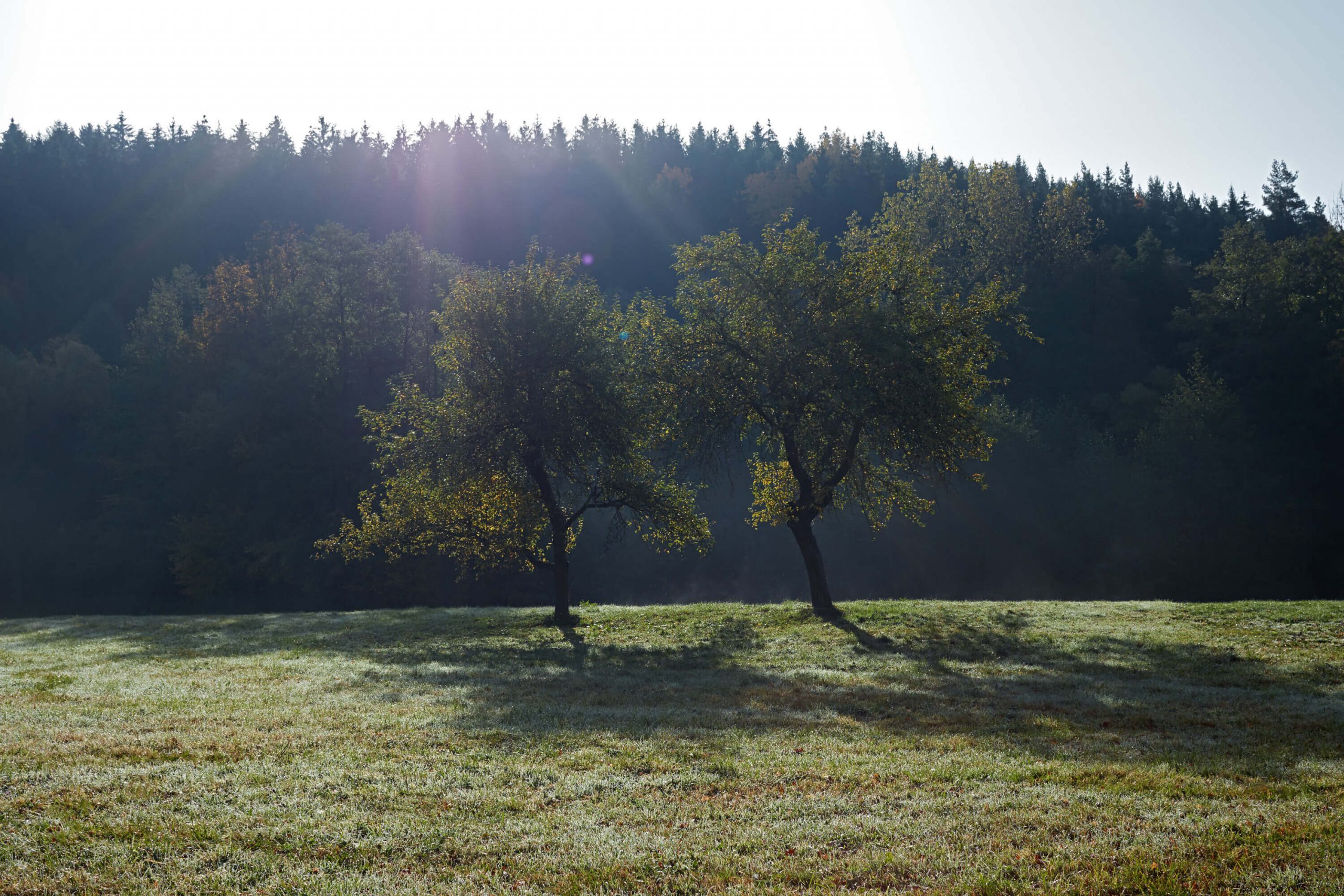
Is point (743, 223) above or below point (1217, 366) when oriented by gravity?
above

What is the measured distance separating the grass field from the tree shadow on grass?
0.39 ft

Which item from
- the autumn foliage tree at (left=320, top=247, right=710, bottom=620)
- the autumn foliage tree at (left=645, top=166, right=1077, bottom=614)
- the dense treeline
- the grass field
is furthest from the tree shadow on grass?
the dense treeline

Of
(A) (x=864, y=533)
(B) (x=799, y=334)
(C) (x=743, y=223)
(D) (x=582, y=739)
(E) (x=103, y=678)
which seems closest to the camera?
(D) (x=582, y=739)

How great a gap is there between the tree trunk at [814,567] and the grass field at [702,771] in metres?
6.14

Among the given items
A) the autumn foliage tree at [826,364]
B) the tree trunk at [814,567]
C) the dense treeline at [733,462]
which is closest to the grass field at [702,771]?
the tree trunk at [814,567]

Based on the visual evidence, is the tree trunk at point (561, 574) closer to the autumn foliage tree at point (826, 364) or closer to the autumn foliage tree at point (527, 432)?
the autumn foliage tree at point (527, 432)

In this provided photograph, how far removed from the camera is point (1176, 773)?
32.9 feet

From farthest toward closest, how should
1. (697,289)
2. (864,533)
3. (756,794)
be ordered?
(864,533), (697,289), (756,794)

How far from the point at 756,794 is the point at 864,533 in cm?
5900

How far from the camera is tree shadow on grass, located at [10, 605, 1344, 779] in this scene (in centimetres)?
1244

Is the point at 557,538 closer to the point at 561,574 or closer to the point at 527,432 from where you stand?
the point at 561,574

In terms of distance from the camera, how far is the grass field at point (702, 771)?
7.21 m

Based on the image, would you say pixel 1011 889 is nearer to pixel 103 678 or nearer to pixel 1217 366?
pixel 103 678

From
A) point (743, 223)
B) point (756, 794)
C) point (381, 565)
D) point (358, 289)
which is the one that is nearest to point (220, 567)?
point (381, 565)
